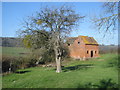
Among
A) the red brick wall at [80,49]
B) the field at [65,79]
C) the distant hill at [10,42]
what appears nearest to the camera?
the field at [65,79]

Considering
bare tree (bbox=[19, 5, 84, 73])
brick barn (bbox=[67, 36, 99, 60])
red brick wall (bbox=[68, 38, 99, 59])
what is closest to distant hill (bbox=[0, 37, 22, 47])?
bare tree (bbox=[19, 5, 84, 73])

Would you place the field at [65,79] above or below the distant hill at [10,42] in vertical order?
below

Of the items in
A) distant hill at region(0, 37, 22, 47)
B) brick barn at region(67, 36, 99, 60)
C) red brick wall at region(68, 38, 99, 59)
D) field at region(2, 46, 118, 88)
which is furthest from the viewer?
red brick wall at region(68, 38, 99, 59)

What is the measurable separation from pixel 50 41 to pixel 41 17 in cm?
218

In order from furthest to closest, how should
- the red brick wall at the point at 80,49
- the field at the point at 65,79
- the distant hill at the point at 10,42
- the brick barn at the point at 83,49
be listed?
the red brick wall at the point at 80,49 < the brick barn at the point at 83,49 < the distant hill at the point at 10,42 < the field at the point at 65,79

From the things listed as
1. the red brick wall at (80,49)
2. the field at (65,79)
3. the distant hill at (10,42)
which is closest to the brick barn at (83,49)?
the red brick wall at (80,49)

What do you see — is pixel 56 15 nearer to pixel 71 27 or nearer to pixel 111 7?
pixel 71 27

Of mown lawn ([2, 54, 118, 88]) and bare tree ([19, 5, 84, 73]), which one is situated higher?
bare tree ([19, 5, 84, 73])

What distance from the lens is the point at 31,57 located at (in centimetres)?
1878

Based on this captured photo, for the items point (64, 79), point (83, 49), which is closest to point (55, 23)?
point (64, 79)

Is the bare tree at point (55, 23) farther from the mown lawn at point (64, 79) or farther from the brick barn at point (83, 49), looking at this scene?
the brick barn at point (83, 49)

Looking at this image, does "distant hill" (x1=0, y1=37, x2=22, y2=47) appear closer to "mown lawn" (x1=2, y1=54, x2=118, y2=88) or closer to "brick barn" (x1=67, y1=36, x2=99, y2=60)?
"mown lawn" (x1=2, y1=54, x2=118, y2=88)

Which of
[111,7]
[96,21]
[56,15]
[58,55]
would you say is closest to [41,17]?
[56,15]

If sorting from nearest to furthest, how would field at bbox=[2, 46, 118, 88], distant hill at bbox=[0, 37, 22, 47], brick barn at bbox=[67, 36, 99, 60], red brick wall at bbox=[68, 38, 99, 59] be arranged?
1. field at bbox=[2, 46, 118, 88]
2. distant hill at bbox=[0, 37, 22, 47]
3. brick barn at bbox=[67, 36, 99, 60]
4. red brick wall at bbox=[68, 38, 99, 59]
